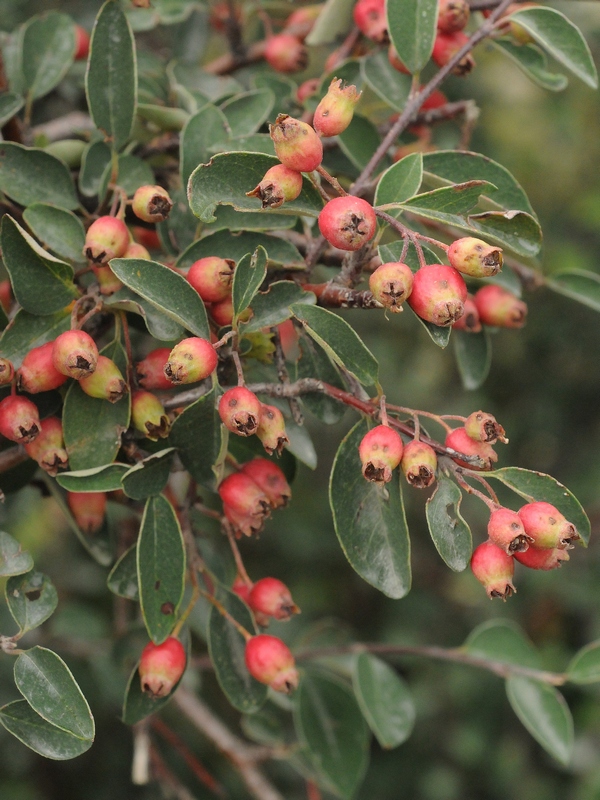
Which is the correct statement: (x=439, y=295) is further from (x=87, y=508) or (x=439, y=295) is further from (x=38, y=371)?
(x=87, y=508)

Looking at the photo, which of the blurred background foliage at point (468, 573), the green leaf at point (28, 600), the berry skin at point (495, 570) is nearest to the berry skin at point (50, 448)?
the green leaf at point (28, 600)

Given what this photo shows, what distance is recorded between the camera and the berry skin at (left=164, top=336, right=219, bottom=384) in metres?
1.04

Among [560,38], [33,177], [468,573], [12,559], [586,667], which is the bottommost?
[468,573]

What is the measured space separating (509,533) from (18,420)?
0.67 meters

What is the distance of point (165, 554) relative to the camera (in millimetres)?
1214

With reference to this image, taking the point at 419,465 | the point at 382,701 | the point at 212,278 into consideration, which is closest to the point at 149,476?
the point at 212,278

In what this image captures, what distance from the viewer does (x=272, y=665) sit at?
1301mm

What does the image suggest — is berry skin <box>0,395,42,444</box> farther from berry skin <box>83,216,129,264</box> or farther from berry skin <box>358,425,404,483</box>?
berry skin <box>358,425,404,483</box>

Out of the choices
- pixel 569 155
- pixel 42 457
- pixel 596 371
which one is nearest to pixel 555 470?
pixel 596 371

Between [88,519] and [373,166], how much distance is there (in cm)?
74

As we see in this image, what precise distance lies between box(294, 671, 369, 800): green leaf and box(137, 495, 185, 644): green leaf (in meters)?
0.78

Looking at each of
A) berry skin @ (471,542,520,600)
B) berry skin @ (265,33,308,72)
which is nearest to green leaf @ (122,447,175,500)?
berry skin @ (471,542,520,600)

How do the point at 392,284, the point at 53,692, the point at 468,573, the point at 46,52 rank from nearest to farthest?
the point at 392,284 < the point at 53,692 < the point at 46,52 < the point at 468,573

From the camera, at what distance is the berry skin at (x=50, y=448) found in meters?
1.19
